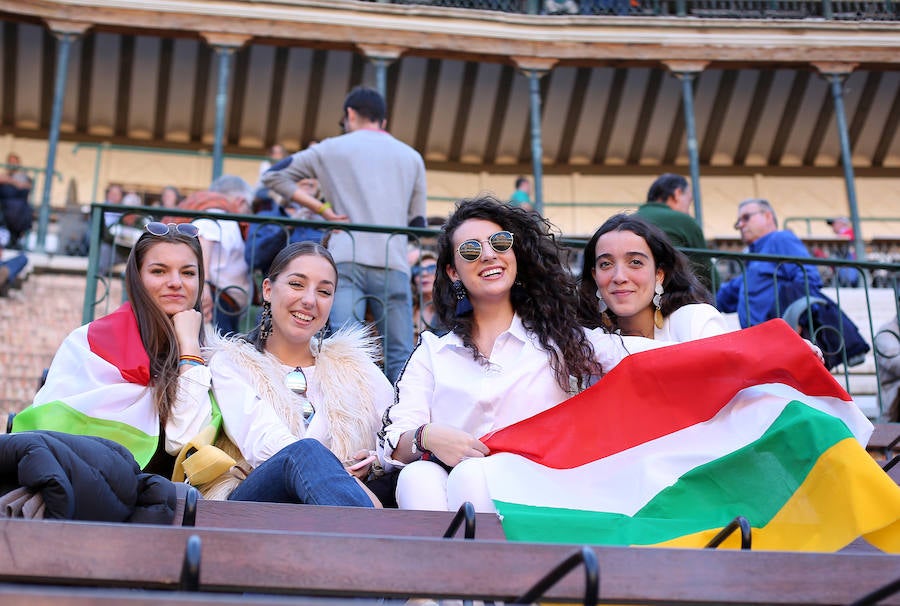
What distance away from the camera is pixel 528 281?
3639 millimetres

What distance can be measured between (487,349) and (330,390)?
24.1 inches

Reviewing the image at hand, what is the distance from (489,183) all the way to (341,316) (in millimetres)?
12333

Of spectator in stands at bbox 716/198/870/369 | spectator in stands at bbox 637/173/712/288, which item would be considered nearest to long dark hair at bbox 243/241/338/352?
spectator in stands at bbox 637/173/712/288

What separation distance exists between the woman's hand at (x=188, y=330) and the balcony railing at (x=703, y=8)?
12208 millimetres

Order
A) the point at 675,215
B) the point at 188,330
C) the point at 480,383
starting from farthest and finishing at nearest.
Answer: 1. the point at 675,215
2. the point at 188,330
3. the point at 480,383

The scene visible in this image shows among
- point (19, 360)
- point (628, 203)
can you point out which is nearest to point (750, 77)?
point (628, 203)

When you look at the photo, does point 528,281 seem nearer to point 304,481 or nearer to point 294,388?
point 294,388

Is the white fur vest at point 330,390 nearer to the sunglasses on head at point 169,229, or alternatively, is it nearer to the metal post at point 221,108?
the sunglasses on head at point 169,229

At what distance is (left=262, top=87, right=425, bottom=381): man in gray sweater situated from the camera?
5.42 metres

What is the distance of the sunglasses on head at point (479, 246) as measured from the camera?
11.4ft

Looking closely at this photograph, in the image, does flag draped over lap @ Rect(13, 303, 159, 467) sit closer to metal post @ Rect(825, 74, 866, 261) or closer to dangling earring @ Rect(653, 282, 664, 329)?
dangling earring @ Rect(653, 282, 664, 329)

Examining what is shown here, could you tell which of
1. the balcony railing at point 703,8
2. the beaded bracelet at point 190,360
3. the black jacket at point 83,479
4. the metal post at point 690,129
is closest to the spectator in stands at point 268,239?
the beaded bracelet at point 190,360

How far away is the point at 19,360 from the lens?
7859mm

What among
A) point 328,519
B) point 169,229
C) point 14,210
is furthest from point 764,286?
point 14,210
